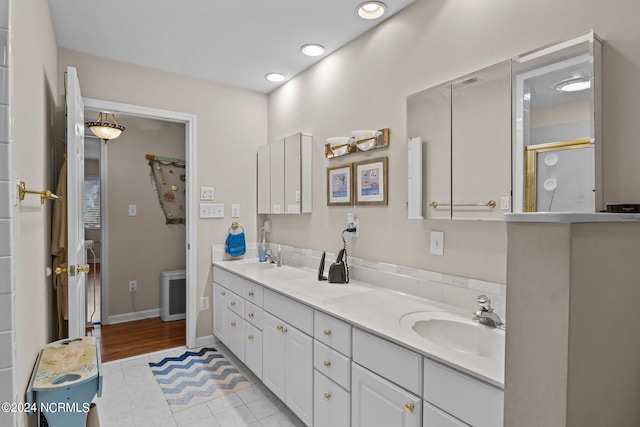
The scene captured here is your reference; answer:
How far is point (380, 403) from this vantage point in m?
1.41

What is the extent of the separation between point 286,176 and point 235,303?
112 centimetres

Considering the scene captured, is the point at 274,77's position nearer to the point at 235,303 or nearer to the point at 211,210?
the point at 211,210

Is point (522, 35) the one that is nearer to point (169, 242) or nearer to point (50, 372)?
point (50, 372)

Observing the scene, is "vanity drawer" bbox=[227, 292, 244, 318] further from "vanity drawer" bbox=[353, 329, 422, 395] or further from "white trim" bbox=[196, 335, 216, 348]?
"vanity drawer" bbox=[353, 329, 422, 395]

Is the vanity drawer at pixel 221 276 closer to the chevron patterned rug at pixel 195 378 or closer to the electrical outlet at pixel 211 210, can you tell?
the electrical outlet at pixel 211 210

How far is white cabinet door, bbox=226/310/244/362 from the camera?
2.64m

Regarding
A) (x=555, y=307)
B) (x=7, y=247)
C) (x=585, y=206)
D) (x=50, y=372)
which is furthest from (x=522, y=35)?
(x=50, y=372)

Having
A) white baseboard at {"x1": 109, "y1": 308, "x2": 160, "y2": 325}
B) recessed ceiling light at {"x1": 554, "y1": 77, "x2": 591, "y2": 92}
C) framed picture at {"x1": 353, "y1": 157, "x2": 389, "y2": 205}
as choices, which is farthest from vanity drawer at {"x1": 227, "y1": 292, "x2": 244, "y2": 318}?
recessed ceiling light at {"x1": 554, "y1": 77, "x2": 591, "y2": 92}

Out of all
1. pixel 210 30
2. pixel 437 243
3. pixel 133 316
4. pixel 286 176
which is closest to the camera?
pixel 437 243

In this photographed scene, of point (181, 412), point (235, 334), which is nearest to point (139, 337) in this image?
point (235, 334)

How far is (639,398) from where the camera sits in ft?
3.26

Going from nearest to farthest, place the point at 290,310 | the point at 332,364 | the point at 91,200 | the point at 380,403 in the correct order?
the point at 380,403, the point at 332,364, the point at 290,310, the point at 91,200

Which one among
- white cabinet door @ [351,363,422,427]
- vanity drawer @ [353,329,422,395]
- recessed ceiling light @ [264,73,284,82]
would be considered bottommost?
white cabinet door @ [351,363,422,427]

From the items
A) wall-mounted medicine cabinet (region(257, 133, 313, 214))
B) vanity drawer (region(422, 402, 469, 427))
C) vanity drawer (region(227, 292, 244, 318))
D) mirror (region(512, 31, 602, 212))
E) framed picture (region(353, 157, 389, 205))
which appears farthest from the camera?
wall-mounted medicine cabinet (region(257, 133, 313, 214))
